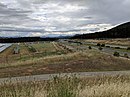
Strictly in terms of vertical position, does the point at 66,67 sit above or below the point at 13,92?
below

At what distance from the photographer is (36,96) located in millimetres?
6766

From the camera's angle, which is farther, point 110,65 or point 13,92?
point 110,65

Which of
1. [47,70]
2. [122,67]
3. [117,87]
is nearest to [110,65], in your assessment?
[122,67]

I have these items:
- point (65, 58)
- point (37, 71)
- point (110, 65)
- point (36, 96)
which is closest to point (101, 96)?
point (36, 96)

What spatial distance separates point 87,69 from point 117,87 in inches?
754

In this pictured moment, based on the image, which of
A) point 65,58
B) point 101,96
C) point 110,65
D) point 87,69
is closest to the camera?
point 101,96

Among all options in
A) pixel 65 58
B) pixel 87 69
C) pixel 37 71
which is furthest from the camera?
pixel 65 58

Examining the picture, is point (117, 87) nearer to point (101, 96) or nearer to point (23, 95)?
point (101, 96)

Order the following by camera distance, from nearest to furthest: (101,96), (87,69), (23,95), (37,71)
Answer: (23,95) → (101,96) → (37,71) → (87,69)

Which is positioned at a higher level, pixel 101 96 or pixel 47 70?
pixel 101 96

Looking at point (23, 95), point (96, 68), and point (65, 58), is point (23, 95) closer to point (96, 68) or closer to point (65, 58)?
point (96, 68)

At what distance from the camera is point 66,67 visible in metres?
27.5

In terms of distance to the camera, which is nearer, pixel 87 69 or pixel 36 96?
pixel 36 96

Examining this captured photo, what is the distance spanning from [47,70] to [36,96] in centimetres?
1903
